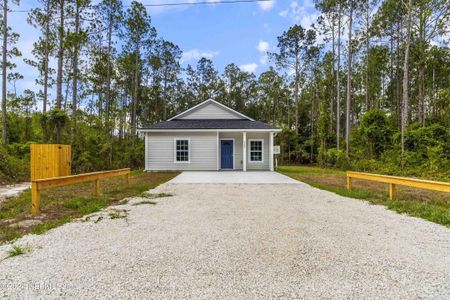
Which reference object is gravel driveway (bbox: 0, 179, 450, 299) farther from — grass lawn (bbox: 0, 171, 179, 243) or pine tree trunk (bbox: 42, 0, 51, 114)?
pine tree trunk (bbox: 42, 0, 51, 114)

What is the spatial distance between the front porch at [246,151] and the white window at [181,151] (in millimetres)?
1891

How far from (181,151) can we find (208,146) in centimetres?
155

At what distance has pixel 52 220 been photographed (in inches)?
179

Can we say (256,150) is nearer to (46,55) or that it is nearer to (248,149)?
(248,149)

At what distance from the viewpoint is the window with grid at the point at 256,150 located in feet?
55.0

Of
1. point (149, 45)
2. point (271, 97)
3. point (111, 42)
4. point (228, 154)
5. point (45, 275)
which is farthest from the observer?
point (271, 97)

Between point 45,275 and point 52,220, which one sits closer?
point 45,275

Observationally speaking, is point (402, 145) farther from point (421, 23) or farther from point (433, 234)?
point (433, 234)

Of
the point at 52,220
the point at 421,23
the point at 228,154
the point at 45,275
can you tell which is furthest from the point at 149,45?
the point at 45,275

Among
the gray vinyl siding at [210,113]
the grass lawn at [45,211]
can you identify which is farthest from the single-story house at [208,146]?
the grass lawn at [45,211]

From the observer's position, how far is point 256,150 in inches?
661

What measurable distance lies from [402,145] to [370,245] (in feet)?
45.2

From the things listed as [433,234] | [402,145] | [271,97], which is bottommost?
[433,234]

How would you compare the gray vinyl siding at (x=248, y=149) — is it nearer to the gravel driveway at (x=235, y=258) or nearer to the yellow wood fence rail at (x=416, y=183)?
the yellow wood fence rail at (x=416, y=183)
